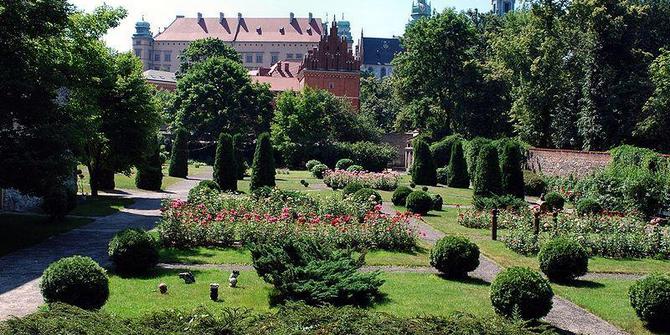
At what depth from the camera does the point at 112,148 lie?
2959 centimetres

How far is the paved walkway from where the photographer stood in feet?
40.1

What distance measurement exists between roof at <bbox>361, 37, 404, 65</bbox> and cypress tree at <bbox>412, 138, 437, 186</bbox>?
108m

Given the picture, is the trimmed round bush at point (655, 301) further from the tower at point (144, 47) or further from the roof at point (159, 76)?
the tower at point (144, 47)

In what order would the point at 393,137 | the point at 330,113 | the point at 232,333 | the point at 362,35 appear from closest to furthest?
1. the point at 232,333
2. the point at 330,113
3. the point at 393,137
4. the point at 362,35

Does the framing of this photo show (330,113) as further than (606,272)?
Yes

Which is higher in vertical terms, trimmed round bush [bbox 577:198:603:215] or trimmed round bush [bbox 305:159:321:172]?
trimmed round bush [bbox 305:159:321:172]

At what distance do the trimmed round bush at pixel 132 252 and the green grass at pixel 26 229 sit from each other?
14.3 ft

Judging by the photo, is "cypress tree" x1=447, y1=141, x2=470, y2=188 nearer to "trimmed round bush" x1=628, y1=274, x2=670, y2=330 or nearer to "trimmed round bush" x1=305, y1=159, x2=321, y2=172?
"trimmed round bush" x1=305, y1=159, x2=321, y2=172

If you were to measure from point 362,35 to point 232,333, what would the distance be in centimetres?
14411

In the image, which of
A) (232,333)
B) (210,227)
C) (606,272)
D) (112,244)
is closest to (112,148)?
(210,227)

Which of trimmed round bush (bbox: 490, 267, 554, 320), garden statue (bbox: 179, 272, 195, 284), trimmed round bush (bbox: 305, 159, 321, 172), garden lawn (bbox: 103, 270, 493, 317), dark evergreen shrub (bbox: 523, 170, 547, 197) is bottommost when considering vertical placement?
garden lawn (bbox: 103, 270, 493, 317)

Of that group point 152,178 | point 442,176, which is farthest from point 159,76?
point 152,178

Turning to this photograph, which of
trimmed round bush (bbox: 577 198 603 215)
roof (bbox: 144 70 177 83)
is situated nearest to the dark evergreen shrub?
trimmed round bush (bbox: 577 198 603 215)

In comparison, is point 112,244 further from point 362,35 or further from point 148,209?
point 362,35
